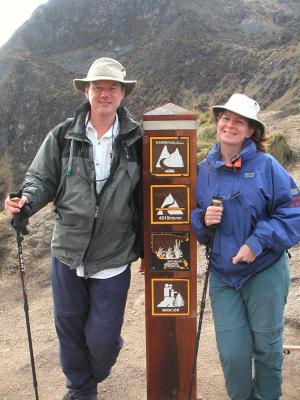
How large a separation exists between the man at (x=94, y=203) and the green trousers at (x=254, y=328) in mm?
726

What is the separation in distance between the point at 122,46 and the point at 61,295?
53036 millimetres

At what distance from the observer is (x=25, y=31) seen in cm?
5734

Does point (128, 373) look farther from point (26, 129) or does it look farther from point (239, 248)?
point (26, 129)

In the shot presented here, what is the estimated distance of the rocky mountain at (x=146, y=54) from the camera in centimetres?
4238

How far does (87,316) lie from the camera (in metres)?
3.64

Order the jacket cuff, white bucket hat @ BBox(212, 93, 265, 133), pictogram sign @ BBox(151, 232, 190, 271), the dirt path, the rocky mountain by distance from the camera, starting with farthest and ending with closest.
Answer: the rocky mountain → the dirt path → pictogram sign @ BBox(151, 232, 190, 271) → white bucket hat @ BBox(212, 93, 265, 133) → the jacket cuff

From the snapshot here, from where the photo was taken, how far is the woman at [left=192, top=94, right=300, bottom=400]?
3.12 meters

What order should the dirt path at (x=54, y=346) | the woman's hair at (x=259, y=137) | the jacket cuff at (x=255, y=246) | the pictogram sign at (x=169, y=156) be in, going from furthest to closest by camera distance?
the dirt path at (x=54, y=346)
the pictogram sign at (x=169, y=156)
the woman's hair at (x=259, y=137)
the jacket cuff at (x=255, y=246)

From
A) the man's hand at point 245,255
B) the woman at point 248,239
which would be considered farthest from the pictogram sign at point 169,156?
the man's hand at point 245,255

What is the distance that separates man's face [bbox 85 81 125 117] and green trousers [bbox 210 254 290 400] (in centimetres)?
133

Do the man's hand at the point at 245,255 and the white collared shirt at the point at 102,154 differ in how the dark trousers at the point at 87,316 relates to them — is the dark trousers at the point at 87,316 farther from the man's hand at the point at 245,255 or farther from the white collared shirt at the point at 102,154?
the man's hand at the point at 245,255

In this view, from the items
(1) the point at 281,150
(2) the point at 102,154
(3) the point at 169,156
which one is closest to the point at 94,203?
(2) the point at 102,154

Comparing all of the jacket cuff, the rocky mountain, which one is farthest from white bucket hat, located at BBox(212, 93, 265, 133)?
the rocky mountain

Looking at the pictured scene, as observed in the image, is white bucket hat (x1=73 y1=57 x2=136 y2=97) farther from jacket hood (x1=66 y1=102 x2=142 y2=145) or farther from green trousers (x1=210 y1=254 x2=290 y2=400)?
green trousers (x1=210 y1=254 x2=290 y2=400)
